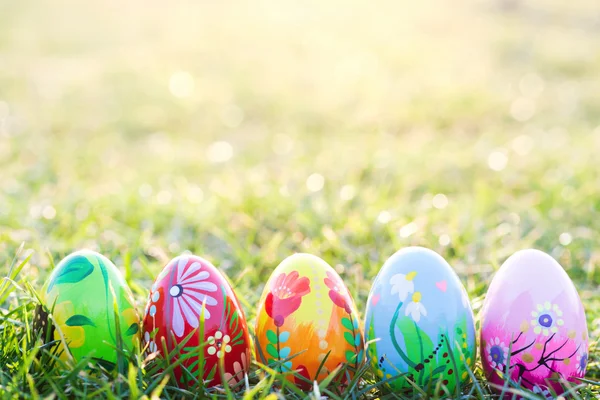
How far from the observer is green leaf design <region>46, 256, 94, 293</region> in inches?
64.9

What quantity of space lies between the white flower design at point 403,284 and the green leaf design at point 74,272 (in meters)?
0.76

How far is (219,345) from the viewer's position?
1606 millimetres

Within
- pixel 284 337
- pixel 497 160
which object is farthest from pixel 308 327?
pixel 497 160

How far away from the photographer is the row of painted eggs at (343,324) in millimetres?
1588

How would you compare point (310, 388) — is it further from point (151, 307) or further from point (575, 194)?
point (575, 194)

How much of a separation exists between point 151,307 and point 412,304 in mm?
652

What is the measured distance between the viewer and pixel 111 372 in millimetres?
1617

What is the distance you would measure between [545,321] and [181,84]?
5.30m

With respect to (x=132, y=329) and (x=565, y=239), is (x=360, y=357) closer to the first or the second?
(x=132, y=329)

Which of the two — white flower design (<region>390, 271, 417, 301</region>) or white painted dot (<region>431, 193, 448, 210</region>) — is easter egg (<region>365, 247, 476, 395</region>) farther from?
white painted dot (<region>431, 193, 448, 210</region>)

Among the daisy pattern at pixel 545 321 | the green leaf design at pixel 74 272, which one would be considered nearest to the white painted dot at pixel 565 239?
the daisy pattern at pixel 545 321

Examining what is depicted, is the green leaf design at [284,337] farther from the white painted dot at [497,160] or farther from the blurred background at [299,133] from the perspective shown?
the white painted dot at [497,160]

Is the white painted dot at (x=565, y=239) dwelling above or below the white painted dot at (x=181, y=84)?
below

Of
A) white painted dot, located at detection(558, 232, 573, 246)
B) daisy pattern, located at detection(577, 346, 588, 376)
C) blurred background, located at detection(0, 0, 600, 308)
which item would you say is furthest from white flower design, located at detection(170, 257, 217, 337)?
white painted dot, located at detection(558, 232, 573, 246)
